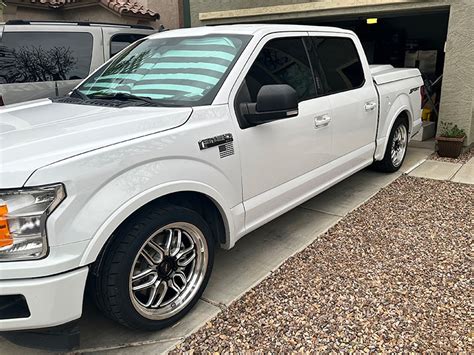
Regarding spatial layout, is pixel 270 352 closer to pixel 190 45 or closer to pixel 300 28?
pixel 190 45

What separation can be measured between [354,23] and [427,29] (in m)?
2.18

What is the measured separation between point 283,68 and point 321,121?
60 cm

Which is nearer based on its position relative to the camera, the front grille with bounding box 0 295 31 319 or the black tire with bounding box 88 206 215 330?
the front grille with bounding box 0 295 31 319

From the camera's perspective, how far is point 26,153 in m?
2.12

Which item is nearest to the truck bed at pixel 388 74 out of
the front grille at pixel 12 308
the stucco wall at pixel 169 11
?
the front grille at pixel 12 308

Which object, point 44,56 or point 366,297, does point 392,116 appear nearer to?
point 366,297

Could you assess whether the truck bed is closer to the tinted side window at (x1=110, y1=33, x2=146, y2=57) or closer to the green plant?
the green plant

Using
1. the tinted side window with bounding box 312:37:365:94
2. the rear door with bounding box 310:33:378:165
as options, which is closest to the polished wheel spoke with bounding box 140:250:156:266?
the rear door with bounding box 310:33:378:165

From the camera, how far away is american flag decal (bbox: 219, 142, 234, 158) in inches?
112

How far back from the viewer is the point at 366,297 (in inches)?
119

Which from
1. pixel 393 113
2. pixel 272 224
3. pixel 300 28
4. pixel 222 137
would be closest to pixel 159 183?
pixel 222 137

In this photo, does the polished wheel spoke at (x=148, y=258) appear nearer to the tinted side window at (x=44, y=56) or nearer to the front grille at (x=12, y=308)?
the front grille at (x=12, y=308)

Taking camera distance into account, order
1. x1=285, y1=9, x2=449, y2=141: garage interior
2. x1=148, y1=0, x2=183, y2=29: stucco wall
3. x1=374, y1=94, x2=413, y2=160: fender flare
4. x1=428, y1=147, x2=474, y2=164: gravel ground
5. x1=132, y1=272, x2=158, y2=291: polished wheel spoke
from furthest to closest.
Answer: x1=285, y1=9, x2=449, y2=141: garage interior < x1=148, y1=0, x2=183, y2=29: stucco wall < x1=428, y1=147, x2=474, y2=164: gravel ground < x1=374, y1=94, x2=413, y2=160: fender flare < x1=132, y1=272, x2=158, y2=291: polished wheel spoke

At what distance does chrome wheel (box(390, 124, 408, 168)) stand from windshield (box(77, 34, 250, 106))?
323 centimetres
